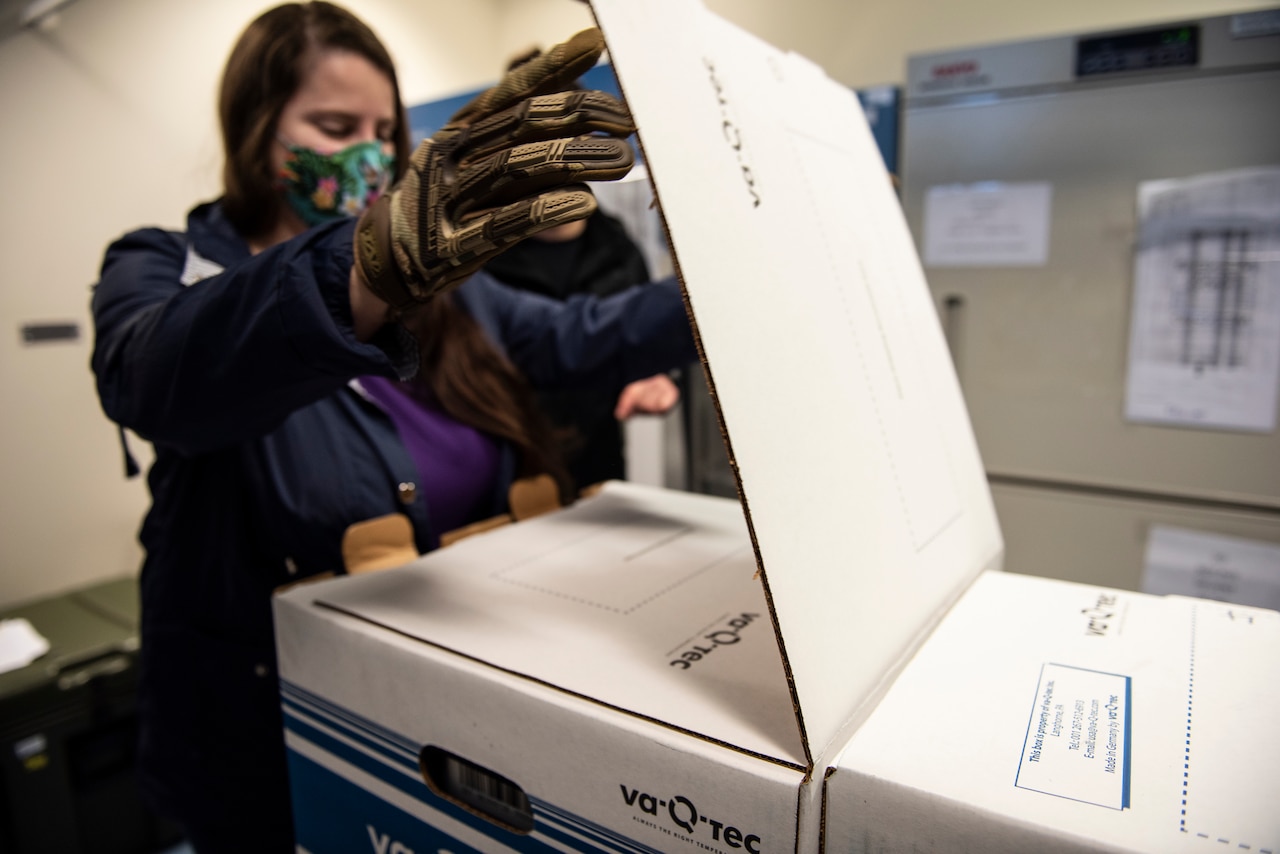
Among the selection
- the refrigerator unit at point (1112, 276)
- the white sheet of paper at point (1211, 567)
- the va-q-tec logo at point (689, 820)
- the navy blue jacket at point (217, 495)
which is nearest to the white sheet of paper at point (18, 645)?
the navy blue jacket at point (217, 495)

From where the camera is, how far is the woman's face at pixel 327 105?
864 millimetres

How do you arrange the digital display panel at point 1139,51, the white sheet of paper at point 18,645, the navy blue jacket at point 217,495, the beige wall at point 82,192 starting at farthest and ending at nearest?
the beige wall at point 82,192, the white sheet of paper at point 18,645, the digital display panel at point 1139,51, the navy blue jacket at point 217,495

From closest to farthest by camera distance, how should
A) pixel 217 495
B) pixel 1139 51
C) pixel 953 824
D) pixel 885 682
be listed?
pixel 953 824 < pixel 885 682 < pixel 217 495 < pixel 1139 51

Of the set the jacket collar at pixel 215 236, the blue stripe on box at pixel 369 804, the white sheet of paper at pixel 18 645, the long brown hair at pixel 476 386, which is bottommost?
the white sheet of paper at pixel 18 645

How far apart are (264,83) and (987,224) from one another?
4.55 ft

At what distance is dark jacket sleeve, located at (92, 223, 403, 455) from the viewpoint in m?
0.52

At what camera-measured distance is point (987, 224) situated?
5.22 feet

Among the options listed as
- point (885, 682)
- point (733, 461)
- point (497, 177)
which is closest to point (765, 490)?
point (733, 461)

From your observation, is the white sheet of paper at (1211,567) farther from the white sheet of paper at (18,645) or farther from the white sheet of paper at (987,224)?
the white sheet of paper at (18,645)

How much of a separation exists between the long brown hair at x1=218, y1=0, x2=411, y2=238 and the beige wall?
0.78 metres

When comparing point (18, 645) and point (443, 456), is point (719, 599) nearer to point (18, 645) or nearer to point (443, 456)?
point (443, 456)

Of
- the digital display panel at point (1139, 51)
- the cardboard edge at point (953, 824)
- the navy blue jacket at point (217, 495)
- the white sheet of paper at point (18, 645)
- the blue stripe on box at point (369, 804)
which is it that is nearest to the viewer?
the cardboard edge at point (953, 824)

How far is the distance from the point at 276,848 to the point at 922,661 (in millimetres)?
699

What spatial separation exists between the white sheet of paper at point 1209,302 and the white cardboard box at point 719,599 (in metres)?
1.07
